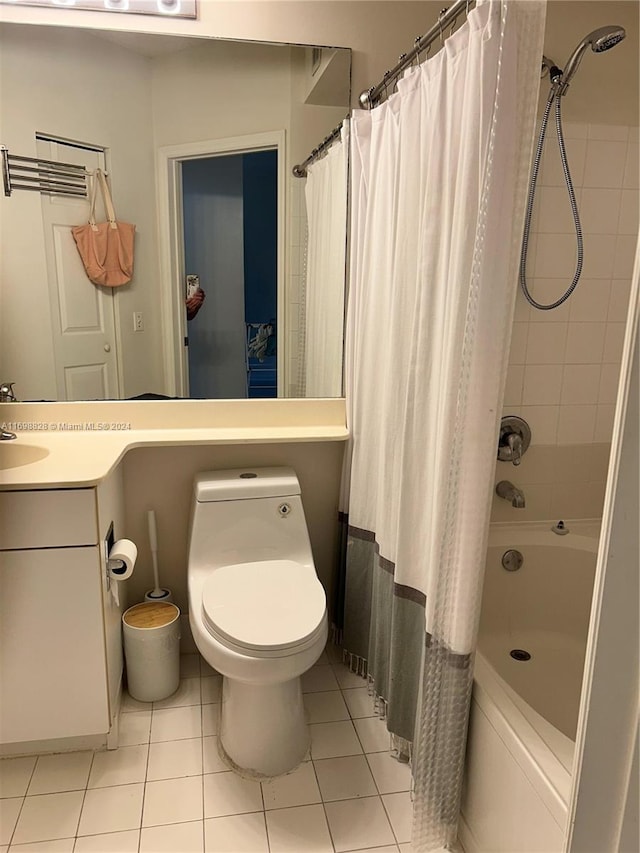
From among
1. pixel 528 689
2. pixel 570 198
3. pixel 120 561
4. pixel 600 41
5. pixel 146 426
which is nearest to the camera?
pixel 600 41

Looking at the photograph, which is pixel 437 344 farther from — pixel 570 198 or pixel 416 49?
pixel 570 198

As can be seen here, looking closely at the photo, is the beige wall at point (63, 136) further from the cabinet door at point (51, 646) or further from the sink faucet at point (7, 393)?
the cabinet door at point (51, 646)

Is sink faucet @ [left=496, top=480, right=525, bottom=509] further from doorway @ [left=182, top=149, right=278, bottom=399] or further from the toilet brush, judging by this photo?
the toilet brush

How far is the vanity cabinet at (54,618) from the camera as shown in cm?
157

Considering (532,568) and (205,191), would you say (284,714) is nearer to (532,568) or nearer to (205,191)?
(532,568)

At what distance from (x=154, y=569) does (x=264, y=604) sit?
0.60 meters

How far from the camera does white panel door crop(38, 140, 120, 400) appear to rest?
1.92 metres

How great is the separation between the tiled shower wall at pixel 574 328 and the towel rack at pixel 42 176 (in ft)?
4.87

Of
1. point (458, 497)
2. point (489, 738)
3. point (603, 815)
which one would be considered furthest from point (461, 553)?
point (603, 815)

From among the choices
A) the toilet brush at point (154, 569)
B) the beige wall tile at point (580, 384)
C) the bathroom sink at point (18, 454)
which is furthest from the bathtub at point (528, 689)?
the bathroom sink at point (18, 454)

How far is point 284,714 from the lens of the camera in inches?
68.2

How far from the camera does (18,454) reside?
1.84m

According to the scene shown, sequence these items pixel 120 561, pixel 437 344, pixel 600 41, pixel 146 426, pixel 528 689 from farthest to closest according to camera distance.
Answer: pixel 146 426
pixel 528 689
pixel 120 561
pixel 600 41
pixel 437 344

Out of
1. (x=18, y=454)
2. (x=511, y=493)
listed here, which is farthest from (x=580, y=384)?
(x=18, y=454)
